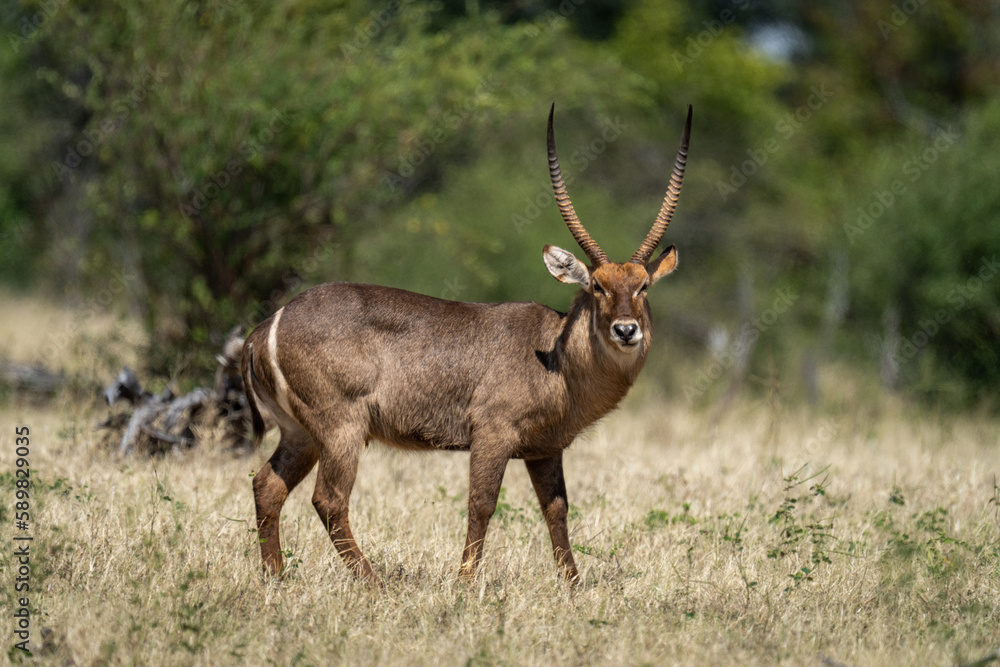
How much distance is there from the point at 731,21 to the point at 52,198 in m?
16.3

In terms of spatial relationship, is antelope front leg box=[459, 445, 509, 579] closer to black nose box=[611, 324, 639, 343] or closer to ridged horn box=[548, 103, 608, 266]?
black nose box=[611, 324, 639, 343]

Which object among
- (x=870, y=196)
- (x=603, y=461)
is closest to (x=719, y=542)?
(x=603, y=461)

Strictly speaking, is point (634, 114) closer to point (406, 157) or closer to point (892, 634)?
point (406, 157)

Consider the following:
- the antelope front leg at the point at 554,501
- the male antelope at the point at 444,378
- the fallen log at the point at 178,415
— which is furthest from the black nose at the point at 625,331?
the fallen log at the point at 178,415

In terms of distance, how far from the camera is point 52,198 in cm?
2091

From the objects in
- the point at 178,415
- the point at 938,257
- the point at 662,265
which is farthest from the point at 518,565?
the point at 938,257

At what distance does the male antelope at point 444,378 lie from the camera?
611cm

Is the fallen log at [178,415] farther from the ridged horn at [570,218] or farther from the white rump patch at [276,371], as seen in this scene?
the ridged horn at [570,218]

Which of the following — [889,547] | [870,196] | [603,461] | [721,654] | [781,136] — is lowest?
[781,136]

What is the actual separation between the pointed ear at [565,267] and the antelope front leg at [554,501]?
108 cm

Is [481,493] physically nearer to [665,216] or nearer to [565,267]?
[565,267]

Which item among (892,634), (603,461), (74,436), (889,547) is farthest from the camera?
(603,461)

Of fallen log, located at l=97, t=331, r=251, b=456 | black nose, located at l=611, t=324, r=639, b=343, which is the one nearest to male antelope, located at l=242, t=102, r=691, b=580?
black nose, located at l=611, t=324, r=639, b=343

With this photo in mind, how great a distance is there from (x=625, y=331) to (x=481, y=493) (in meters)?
1.22
